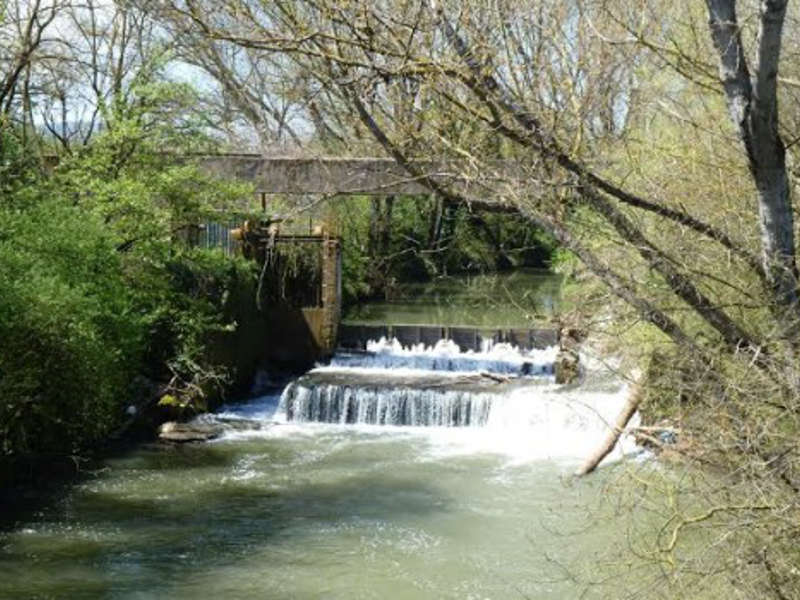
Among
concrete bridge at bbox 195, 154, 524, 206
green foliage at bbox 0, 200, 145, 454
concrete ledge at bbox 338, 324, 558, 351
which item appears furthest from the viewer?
concrete ledge at bbox 338, 324, 558, 351

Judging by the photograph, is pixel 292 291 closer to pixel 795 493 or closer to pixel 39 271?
pixel 39 271

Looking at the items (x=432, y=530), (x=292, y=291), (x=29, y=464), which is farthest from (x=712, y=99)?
(x=292, y=291)

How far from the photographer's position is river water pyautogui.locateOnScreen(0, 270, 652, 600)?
8.76 m

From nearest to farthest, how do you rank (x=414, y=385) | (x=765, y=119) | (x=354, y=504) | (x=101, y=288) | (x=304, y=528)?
(x=765, y=119)
(x=304, y=528)
(x=354, y=504)
(x=101, y=288)
(x=414, y=385)

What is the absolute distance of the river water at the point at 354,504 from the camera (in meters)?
8.76

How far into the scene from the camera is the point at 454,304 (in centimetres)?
2572

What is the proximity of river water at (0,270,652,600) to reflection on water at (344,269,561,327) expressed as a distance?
5.07m

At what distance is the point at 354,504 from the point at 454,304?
14866 mm

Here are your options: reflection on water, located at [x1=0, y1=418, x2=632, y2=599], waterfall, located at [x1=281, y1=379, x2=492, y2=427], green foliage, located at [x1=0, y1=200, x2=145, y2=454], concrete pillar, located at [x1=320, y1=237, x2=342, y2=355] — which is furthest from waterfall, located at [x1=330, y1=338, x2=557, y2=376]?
green foliage, located at [x1=0, y1=200, x2=145, y2=454]

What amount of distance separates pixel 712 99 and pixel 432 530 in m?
5.01

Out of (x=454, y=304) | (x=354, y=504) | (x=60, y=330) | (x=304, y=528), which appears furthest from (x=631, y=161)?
(x=454, y=304)

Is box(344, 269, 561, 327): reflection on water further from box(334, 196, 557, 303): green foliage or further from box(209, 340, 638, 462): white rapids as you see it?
box(209, 340, 638, 462): white rapids

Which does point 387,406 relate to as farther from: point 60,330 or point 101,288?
point 60,330

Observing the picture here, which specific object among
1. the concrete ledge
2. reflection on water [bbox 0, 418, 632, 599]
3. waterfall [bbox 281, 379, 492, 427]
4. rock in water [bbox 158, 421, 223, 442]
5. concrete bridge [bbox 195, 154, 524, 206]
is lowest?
reflection on water [bbox 0, 418, 632, 599]
